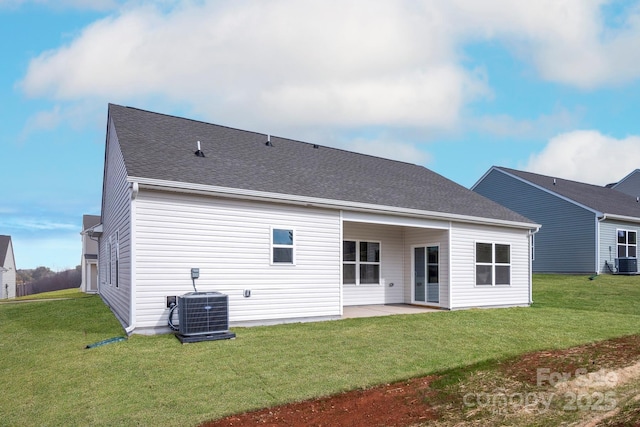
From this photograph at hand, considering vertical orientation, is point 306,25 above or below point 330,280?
above

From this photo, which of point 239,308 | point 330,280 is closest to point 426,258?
point 330,280

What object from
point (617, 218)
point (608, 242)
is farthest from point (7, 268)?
point (617, 218)

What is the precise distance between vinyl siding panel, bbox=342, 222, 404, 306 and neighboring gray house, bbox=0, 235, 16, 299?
3393 centimetres

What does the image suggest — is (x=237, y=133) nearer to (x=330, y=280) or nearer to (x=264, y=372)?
(x=330, y=280)

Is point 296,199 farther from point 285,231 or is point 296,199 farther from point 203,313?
point 203,313

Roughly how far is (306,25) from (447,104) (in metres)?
7.40

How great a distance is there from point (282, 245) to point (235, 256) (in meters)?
1.17

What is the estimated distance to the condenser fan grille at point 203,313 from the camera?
8039 mm

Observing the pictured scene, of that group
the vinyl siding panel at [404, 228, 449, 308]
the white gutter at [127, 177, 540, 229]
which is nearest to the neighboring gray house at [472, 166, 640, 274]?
the white gutter at [127, 177, 540, 229]

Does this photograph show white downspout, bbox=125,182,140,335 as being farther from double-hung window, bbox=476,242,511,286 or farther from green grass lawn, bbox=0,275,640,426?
double-hung window, bbox=476,242,511,286

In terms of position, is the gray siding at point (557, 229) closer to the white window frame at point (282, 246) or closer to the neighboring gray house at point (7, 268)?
the white window frame at point (282, 246)

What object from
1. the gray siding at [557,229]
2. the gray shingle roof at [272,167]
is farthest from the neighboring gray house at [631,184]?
the gray shingle roof at [272,167]

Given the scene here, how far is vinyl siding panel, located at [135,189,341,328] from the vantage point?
848cm

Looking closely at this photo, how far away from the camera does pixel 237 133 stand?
1409 cm
